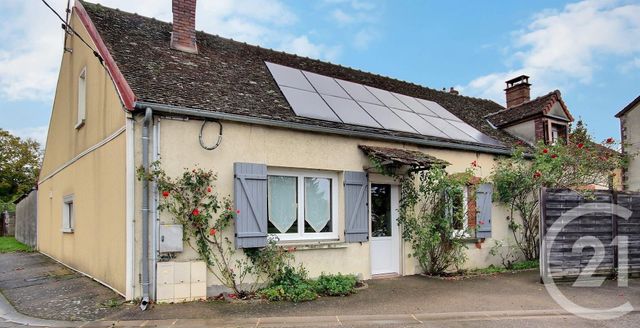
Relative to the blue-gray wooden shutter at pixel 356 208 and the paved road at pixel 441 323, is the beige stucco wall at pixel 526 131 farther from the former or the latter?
the paved road at pixel 441 323

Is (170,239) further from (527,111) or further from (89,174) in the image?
(527,111)

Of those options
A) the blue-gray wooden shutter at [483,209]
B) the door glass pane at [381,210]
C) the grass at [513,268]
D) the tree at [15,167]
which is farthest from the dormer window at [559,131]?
the tree at [15,167]

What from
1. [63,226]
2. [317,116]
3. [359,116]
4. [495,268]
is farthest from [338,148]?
[63,226]

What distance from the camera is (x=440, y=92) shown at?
15562 mm

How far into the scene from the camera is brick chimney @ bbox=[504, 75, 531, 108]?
15.4 meters

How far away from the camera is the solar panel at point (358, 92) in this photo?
11.0 m

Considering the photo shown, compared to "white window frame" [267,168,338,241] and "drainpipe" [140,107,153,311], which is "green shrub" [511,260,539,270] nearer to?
"white window frame" [267,168,338,241]

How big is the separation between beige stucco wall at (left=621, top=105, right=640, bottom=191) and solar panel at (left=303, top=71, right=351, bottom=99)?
10.9 m

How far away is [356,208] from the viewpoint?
332 inches

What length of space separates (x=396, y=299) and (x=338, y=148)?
3076 mm

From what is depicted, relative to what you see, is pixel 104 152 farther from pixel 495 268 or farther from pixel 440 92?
pixel 440 92

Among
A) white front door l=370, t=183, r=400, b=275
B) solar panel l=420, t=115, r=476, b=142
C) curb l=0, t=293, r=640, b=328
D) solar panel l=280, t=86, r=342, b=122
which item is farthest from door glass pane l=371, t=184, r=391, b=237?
curb l=0, t=293, r=640, b=328

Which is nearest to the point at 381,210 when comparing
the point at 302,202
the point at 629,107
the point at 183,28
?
the point at 302,202

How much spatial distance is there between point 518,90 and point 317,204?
1085 centimetres
